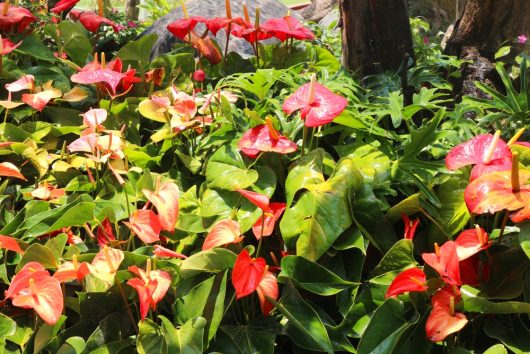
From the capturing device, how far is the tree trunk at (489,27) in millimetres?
2844

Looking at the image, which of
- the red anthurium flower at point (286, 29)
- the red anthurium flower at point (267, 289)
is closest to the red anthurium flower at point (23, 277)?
the red anthurium flower at point (267, 289)

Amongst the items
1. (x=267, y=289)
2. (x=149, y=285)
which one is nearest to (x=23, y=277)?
(x=149, y=285)

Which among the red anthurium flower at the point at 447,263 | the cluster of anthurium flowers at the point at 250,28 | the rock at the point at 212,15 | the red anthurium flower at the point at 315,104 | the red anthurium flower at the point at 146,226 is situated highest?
the red anthurium flower at the point at 315,104

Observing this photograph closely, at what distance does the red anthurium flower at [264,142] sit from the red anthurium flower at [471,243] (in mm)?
486

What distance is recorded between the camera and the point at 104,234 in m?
Answer: 1.80

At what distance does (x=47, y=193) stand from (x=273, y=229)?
0.69m

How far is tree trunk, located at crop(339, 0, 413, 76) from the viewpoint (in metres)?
2.58

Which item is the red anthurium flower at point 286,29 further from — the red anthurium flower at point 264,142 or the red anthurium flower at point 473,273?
the red anthurium flower at point 473,273

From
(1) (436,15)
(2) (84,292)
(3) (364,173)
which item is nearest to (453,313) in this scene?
(3) (364,173)

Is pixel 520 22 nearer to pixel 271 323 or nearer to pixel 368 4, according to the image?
pixel 368 4

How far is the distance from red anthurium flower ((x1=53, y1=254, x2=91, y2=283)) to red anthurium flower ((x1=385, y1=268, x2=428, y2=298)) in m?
0.68

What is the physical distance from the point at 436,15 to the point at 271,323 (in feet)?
32.2

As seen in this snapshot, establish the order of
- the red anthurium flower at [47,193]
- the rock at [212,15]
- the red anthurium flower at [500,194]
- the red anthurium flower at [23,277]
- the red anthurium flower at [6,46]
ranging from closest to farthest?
the red anthurium flower at [500,194] < the red anthurium flower at [23,277] < the red anthurium flower at [47,193] < the red anthurium flower at [6,46] < the rock at [212,15]

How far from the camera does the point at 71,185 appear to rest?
210cm
